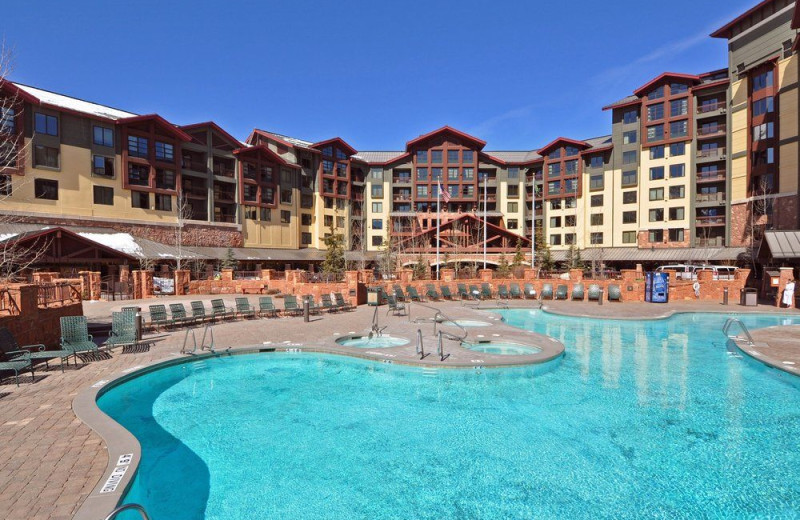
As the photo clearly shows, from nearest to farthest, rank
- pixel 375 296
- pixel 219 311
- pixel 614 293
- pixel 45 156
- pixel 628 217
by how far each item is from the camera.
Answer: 1. pixel 219 311
2. pixel 375 296
3. pixel 614 293
4. pixel 45 156
5. pixel 628 217

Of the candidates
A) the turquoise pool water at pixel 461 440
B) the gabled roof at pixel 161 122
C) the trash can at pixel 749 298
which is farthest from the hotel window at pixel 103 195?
the trash can at pixel 749 298

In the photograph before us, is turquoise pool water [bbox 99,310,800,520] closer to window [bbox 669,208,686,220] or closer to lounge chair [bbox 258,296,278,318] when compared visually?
lounge chair [bbox 258,296,278,318]

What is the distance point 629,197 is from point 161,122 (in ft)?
190

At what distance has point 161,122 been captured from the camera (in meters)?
43.0

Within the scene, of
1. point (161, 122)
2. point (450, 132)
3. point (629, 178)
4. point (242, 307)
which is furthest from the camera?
point (450, 132)

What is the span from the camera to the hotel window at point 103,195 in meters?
39.3

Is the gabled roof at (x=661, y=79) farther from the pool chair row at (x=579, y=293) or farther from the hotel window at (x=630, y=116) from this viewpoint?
the pool chair row at (x=579, y=293)

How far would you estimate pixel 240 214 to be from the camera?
1982 inches

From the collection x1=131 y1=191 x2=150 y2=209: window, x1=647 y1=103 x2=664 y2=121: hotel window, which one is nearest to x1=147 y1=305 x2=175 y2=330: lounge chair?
x1=131 y1=191 x2=150 y2=209: window

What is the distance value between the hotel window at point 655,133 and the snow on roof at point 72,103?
204ft

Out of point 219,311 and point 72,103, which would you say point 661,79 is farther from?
point 72,103

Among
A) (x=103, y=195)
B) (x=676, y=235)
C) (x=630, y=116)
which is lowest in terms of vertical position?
(x=676, y=235)

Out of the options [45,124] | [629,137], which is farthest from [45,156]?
[629,137]

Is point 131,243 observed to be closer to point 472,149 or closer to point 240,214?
point 240,214
